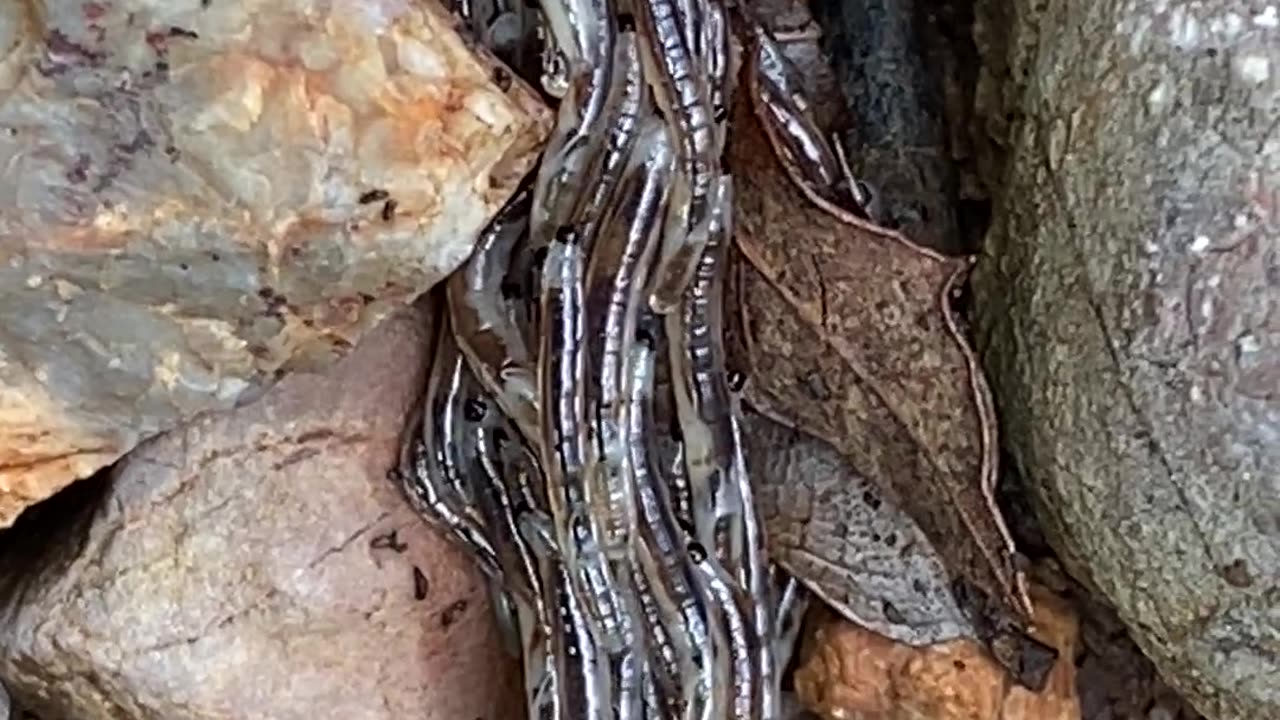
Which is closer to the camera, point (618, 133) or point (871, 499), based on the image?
point (618, 133)

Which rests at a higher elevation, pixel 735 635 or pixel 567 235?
pixel 567 235

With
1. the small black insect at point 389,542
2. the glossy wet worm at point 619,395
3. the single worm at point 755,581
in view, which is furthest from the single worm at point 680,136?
the small black insect at point 389,542

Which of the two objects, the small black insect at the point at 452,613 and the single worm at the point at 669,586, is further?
the small black insect at the point at 452,613

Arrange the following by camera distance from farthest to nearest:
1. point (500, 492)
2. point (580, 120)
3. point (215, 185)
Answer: point (500, 492) < point (580, 120) < point (215, 185)

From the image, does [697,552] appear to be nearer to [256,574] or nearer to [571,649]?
[571,649]

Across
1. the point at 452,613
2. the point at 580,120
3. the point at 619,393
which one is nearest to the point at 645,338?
the point at 619,393

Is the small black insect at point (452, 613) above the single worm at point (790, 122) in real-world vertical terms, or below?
below

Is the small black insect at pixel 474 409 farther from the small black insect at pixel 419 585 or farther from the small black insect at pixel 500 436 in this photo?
the small black insect at pixel 419 585

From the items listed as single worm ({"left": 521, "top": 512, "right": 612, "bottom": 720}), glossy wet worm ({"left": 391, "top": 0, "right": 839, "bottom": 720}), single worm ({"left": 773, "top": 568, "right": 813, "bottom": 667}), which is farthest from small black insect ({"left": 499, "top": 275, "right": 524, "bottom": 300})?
single worm ({"left": 773, "top": 568, "right": 813, "bottom": 667})
